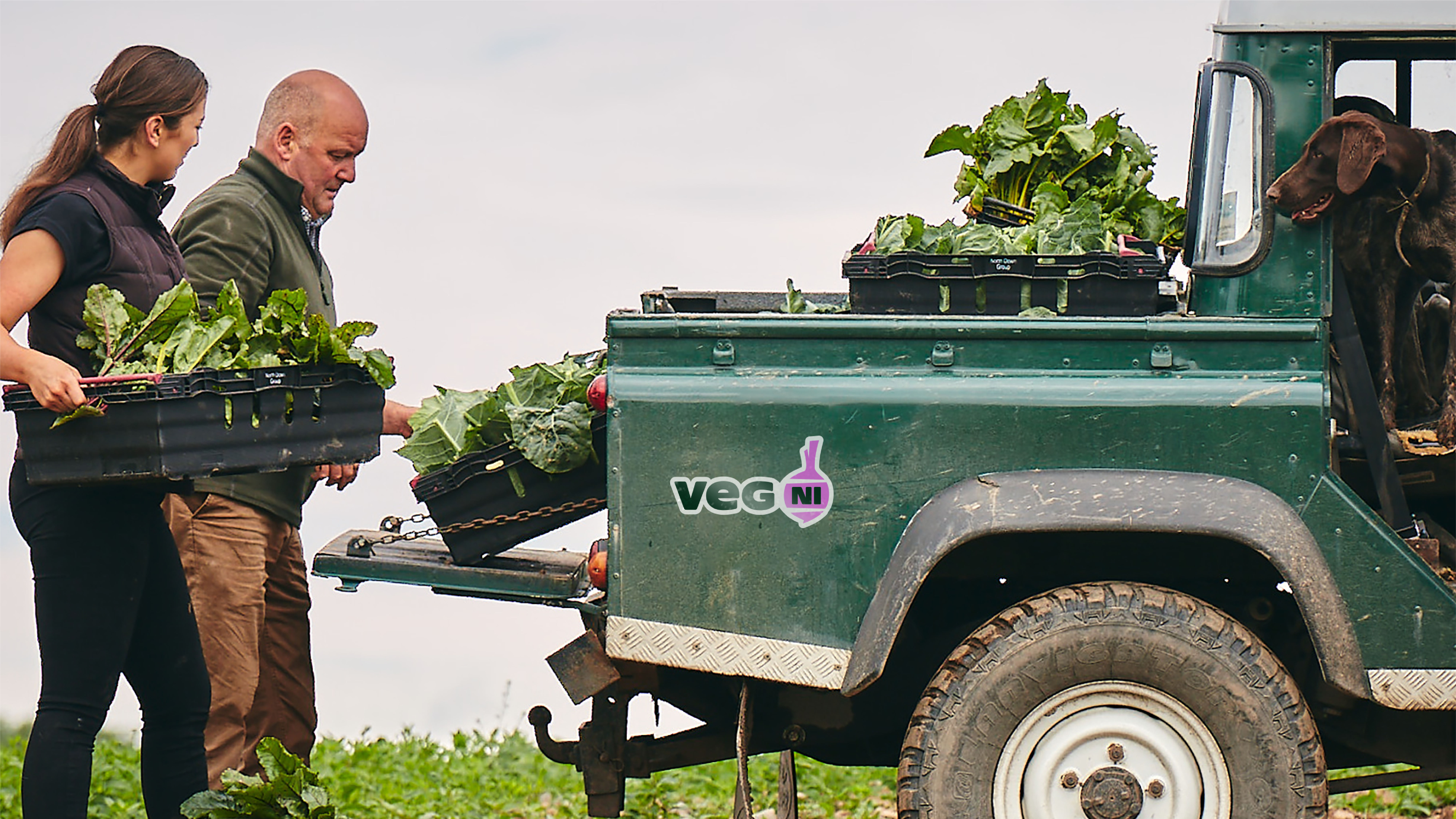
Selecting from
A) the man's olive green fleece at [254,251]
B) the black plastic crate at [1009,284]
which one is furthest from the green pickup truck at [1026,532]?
the man's olive green fleece at [254,251]

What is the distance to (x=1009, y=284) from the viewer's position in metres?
4.23

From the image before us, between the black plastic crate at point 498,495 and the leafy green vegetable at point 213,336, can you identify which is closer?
the leafy green vegetable at point 213,336

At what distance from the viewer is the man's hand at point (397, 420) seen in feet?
16.8

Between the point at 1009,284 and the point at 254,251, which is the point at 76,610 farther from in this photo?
the point at 1009,284

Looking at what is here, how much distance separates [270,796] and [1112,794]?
2.56m

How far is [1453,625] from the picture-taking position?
156 inches

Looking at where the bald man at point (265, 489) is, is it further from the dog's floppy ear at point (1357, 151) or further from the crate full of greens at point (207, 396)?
the dog's floppy ear at point (1357, 151)

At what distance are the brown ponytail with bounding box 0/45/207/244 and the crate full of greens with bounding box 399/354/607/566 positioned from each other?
1.24 metres

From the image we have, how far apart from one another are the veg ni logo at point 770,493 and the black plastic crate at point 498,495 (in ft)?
1.55

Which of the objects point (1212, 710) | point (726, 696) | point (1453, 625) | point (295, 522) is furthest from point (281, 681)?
point (1453, 625)

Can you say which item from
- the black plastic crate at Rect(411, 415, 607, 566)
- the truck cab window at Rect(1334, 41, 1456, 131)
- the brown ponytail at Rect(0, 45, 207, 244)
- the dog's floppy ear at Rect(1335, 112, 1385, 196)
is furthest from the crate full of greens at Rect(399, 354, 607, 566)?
the truck cab window at Rect(1334, 41, 1456, 131)

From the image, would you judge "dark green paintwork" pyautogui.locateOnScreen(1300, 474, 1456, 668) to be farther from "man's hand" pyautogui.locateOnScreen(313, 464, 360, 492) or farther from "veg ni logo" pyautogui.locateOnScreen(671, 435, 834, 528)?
"man's hand" pyautogui.locateOnScreen(313, 464, 360, 492)

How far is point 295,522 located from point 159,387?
59.7 inches

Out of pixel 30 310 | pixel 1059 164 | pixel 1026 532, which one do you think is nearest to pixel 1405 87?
pixel 1059 164
